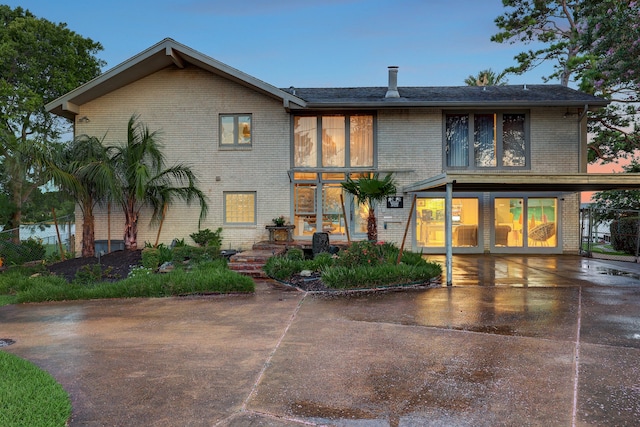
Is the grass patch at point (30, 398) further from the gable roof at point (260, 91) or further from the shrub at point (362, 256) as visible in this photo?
the gable roof at point (260, 91)

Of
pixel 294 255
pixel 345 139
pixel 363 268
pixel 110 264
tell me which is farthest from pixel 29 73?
pixel 363 268

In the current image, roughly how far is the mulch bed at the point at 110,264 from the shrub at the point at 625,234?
17.1 m

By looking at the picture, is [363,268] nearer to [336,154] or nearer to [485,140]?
[336,154]

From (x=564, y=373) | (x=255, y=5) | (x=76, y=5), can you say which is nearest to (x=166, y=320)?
(x=564, y=373)

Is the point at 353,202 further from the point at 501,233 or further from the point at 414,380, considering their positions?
the point at 414,380

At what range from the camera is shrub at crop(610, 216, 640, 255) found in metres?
16.0

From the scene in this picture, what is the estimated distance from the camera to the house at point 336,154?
582 inches

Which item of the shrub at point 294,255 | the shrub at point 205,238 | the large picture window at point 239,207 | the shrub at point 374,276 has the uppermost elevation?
the large picture window at point 239,207

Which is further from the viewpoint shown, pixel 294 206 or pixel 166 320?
pixel 294 206

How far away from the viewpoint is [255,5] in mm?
25062

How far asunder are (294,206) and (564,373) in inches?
441

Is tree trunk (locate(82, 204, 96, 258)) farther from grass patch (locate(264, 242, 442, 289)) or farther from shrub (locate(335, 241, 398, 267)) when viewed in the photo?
shrub (locate(335, 241, 398, 267))

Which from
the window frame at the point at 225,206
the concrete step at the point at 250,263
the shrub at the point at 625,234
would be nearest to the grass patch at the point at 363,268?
the concrete step at the point at 250,263

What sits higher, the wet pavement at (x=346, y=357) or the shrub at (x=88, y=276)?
the shrub at (x=88, y=276)
